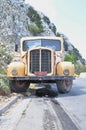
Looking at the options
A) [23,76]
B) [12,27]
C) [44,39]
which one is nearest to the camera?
[23,76]

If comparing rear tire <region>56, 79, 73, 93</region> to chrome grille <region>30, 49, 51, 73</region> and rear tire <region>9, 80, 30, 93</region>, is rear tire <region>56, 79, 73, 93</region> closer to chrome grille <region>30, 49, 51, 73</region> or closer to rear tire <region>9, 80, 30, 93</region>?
chrome grille <region>30, 49, 51, 73</region>

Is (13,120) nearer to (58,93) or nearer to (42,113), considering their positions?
(42,113)

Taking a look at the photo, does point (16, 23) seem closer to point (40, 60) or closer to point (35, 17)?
point (35, 17)

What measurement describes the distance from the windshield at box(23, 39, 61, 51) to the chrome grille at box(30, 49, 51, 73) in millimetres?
1478

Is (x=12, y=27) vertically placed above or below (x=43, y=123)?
above

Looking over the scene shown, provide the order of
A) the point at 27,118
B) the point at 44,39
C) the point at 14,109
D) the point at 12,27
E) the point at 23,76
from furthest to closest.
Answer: the point at 12,27
the point at 44,39
the point at 23,76
the point at 14,109
the point at 27,118

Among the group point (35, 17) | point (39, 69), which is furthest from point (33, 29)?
point (39, 69)

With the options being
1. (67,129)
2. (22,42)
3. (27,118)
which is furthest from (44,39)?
(67,129)

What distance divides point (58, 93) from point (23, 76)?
2404 mm

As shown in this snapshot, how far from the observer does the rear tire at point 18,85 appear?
2559 cm

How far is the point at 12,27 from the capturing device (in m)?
54.8

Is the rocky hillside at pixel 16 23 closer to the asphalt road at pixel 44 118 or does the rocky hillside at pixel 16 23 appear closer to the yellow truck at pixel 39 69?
the yellow truck at pixel 39 69

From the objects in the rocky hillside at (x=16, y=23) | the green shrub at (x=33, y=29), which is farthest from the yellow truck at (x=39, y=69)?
the green shrub at (x=33, y=29)

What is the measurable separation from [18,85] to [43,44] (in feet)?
8.35
